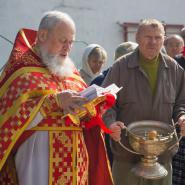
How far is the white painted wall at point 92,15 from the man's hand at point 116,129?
9.09 meters

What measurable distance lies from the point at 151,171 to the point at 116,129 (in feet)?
1.47

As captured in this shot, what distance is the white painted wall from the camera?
12328mm

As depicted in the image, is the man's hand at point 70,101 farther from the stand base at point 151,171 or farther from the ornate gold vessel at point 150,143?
the stand base at point 151,171

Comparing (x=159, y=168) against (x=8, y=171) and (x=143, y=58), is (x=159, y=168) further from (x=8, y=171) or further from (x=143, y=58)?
(x=8, y=171)

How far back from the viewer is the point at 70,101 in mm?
2967

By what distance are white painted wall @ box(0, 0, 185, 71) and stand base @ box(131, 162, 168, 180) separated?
9.05m

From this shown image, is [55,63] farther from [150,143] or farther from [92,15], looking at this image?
[92,15]

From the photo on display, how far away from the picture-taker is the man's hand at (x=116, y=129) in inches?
137

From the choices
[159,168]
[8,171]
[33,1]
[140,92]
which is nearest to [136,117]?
[140,92]

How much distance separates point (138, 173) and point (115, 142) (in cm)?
33

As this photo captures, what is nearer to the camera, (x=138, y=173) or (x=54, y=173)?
(x=54, y=173)

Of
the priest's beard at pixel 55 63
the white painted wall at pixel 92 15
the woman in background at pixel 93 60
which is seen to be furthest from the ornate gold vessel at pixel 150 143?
the white painted wall at pixel 92 15

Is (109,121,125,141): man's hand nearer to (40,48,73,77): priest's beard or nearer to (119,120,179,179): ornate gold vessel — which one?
(119,120,179,179): ornate gold vessel

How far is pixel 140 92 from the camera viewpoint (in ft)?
12.2
